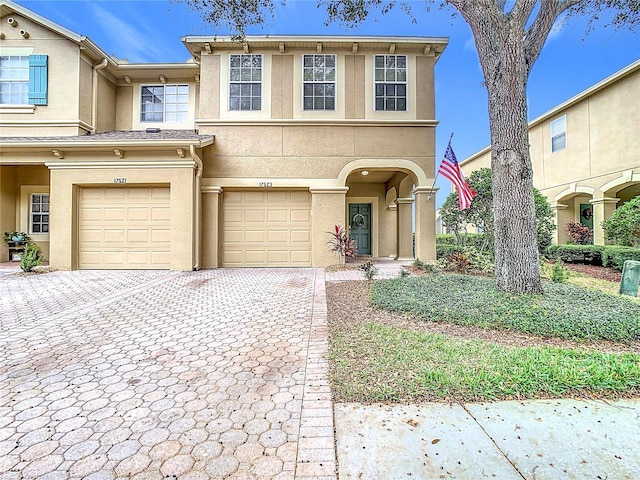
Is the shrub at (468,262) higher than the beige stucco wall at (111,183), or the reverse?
the beige stucco wall at (111,183)

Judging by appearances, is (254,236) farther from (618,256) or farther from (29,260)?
(618,256)

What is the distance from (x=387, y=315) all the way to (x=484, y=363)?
1.86 m

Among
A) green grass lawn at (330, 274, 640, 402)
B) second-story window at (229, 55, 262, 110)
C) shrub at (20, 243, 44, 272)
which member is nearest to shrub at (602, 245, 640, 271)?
green grass lawn at (330, 274, 640, 402)

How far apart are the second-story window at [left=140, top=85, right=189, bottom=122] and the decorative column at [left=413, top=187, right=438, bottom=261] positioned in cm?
939

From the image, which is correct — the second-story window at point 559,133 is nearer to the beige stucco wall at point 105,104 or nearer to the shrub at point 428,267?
the shrub at point 428,267

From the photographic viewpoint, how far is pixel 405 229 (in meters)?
12.3

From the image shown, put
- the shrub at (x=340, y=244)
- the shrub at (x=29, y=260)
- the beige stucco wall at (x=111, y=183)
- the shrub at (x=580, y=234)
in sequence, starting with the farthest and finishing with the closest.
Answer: the shrub at (x=580, y=234)
the shrub at (x=340, y=244)
the beige stucco wall at (x=111, y=183)
the shrub at (x=29, y=260)

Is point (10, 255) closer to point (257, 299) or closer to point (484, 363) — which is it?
point (257, 299)

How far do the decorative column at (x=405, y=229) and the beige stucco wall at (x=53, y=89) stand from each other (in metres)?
11.9

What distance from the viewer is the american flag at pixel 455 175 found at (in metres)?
7.98

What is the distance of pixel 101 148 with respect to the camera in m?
8.98

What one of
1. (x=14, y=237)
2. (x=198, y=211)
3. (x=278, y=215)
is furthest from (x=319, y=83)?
(x=14, y=237)

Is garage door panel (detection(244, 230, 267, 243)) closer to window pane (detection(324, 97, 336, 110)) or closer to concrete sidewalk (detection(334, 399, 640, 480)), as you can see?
window pane (detection(324, 97, 336, 110))

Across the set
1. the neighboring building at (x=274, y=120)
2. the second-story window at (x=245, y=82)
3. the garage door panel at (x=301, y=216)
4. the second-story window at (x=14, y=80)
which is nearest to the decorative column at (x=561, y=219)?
the neighboring building at (x=274, y=120)
